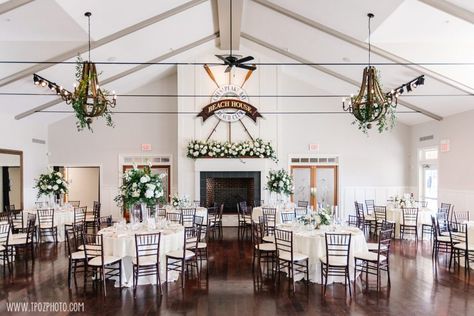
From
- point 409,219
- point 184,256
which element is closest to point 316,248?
point 184,256

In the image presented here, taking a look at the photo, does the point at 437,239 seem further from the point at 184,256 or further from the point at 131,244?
the point at 131,244

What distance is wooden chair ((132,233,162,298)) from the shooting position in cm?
580

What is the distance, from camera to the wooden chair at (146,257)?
5.80 m

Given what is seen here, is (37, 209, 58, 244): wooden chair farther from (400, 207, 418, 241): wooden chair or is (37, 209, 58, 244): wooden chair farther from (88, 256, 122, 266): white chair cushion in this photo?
(400, 207, 418, 241): wooden chair

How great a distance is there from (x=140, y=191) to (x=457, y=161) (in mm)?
9076

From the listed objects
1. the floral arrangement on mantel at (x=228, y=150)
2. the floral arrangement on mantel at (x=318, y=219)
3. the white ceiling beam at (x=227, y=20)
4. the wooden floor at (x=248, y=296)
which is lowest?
the wooden floor at (x=248, y=296)

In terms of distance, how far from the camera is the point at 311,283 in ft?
20.4

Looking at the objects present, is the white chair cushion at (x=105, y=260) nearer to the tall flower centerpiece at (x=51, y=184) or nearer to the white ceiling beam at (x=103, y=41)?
the white ceiling beam at (x=103, y=41)

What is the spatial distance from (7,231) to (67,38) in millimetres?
4262

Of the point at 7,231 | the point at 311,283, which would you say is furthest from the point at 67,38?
the point at 311,283

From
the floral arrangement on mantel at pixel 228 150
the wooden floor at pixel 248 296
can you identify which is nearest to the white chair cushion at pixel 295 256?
the wooden floor at pixel 248 296

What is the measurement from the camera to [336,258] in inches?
242

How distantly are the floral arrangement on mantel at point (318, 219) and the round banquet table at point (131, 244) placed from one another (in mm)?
2318

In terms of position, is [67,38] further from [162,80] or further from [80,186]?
[80,186]
